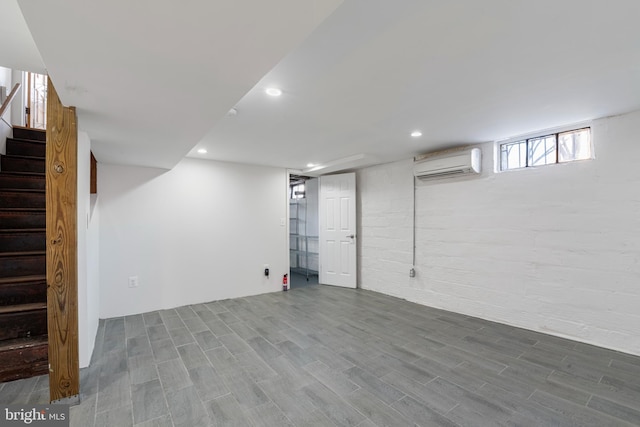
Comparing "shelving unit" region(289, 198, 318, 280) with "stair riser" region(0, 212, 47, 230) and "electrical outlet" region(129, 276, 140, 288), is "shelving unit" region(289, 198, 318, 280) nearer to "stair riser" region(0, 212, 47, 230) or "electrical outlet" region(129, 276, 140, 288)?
"electrical outlet" region(129, 276, 140, 288)

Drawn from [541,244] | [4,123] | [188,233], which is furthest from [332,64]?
[4,123]

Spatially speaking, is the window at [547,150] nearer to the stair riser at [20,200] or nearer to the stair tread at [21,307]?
the stair tread at [21,307]

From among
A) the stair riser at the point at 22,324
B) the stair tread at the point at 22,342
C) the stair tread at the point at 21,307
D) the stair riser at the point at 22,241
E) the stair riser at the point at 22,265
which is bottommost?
the stair tread at the point at 22,342

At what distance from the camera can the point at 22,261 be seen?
253 cm

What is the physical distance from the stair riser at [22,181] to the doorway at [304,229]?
3.81m

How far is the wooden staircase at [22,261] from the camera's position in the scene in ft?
7.03

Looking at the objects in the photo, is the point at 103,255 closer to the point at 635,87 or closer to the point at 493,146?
the point at 493,146

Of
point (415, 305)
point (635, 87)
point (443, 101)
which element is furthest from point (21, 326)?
point (635, 87)

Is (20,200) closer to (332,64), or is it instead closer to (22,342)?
(22,342)

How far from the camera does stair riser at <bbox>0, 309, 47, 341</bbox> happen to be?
2.22m

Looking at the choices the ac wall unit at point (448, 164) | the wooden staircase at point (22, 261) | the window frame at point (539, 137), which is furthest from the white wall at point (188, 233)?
the window frame at point (539, 137)

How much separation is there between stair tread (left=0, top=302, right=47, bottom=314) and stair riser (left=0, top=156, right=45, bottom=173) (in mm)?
1619

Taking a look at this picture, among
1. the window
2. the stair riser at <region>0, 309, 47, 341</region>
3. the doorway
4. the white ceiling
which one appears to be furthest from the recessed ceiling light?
the doorway

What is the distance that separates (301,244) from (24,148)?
4.85m
